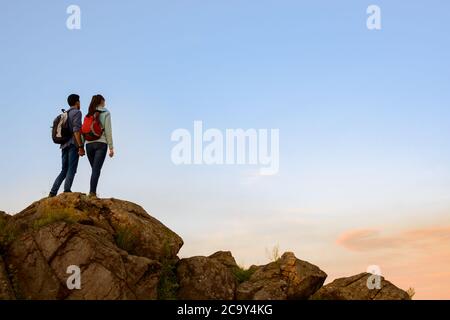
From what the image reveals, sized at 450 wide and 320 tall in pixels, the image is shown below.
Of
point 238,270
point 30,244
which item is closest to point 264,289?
point 238,270

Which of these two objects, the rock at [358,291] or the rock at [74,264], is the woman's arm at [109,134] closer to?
the rock at [74,264]

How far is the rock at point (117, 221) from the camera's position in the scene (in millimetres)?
20156

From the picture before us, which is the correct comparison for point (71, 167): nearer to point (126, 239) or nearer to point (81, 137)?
point (81, 137)

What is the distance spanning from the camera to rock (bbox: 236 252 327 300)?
2028cm

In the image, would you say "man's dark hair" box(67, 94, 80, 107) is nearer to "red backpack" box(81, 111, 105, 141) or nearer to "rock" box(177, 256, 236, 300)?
"red backpack" box(81, 111, 105, 141)

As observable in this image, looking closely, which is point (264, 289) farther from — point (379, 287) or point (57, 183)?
point (57, 183)

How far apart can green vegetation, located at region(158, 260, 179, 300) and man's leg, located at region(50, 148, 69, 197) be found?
4.88m

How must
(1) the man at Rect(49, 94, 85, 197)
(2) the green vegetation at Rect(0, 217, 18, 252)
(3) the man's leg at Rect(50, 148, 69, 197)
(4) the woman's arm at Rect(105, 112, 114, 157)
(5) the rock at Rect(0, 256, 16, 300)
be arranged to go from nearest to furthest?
1. (5) the rock at Rect(0, 256, 16, 300)
2. (2) the green vegetation at Rect(0, 217, 18, 252)
3. (4) the woman's arm at Rect(105, 112, 114, 157)
4. (1) the man at Rect(49, 94, 85, 197)
5. (3) the man's leg at Rect(50, 148, 69, 197)

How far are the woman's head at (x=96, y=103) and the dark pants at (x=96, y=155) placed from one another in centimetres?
122

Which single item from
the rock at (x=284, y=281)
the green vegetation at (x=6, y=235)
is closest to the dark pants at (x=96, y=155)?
the green vegetation at (x=6, y=235)

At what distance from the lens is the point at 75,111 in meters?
21.7

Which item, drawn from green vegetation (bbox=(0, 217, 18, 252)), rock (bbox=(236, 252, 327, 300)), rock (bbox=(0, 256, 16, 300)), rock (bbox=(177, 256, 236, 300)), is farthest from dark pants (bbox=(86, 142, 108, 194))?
rock (bbox=(236, 252, 327, 300))

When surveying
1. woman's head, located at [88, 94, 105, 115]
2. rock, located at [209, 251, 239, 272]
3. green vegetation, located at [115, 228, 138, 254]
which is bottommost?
rock, located at [209, 251, 239, 272]
